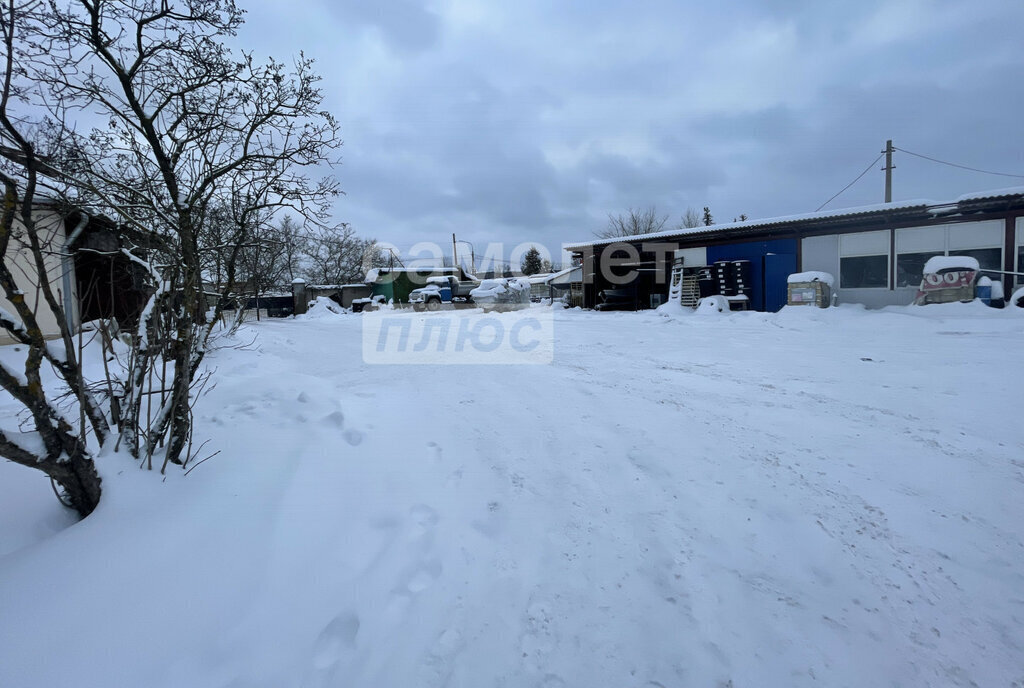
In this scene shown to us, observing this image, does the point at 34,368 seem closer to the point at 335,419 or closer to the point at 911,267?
the point at 335,419

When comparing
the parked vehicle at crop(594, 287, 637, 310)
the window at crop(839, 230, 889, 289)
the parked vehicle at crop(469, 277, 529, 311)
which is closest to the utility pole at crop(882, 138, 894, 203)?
the window at crop(839, 230, 889, 289)

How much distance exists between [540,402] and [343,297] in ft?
88.7

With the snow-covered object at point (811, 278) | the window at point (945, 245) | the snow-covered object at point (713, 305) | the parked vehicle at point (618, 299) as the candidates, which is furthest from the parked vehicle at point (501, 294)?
the window at point (945, 245)

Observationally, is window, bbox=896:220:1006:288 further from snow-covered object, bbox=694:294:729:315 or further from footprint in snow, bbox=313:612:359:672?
footprint in snow, bbox=313:612:359:672

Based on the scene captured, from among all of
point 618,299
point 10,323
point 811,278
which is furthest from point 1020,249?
point 10,323

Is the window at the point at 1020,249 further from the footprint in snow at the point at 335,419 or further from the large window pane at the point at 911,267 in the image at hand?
the footprint in snow at the point at 335,419

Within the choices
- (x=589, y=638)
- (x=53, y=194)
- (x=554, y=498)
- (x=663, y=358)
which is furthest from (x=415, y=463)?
Answer: (x=663, y=358)

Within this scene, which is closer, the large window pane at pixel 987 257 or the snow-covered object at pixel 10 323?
the snow-covered object at pixel 10 323

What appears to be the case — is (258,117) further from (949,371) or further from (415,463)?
(949,371)

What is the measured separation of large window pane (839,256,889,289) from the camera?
1352 centimetres

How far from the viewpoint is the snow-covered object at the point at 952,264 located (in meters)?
10.8

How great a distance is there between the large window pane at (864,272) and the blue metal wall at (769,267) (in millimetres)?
1350

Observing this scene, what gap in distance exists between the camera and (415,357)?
24.8 ft

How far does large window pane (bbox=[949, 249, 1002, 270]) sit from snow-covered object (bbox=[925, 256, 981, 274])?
1517 millimetres
